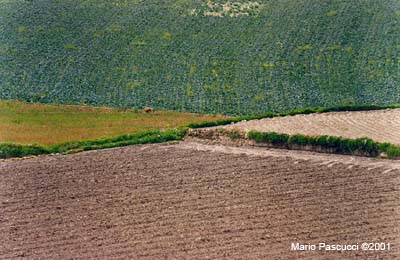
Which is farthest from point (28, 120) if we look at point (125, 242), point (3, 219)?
point (125, 242)

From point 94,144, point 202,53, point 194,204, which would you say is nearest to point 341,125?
point 94,144

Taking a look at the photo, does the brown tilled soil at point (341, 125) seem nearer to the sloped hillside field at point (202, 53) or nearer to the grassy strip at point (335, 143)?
the grassy strip at point (335, 143)

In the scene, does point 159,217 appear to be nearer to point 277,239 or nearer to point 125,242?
point 125,242

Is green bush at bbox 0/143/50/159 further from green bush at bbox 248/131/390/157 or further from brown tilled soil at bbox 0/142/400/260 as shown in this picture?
green bush at bbox 248/131/390/157

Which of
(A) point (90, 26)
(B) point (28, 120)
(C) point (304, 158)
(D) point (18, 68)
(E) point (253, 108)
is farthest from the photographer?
(A) point (90, 26)

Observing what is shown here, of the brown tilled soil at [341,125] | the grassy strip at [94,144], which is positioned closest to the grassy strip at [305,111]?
the brown tilled soil at [341,125]

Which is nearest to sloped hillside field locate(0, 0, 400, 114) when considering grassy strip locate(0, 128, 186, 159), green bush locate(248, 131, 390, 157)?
grassy strip locate(0, 128, 186, 159)

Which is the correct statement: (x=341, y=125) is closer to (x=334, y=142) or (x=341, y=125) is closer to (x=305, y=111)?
(x=305, y=111)
